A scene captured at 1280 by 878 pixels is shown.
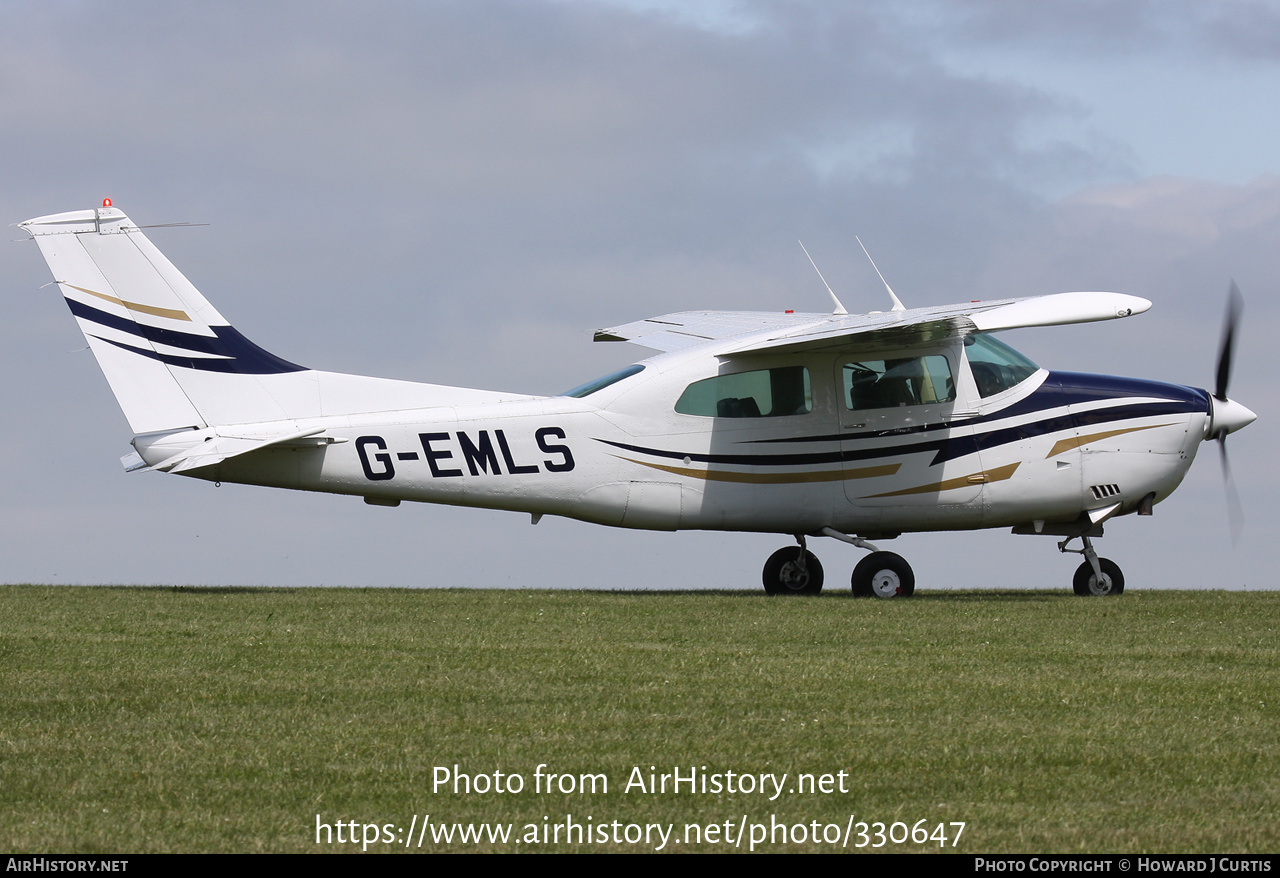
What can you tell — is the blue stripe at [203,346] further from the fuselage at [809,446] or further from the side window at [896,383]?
the side window at [896,383]

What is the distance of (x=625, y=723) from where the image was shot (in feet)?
23.6

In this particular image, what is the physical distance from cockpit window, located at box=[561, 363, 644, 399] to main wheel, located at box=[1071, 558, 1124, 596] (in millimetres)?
5832

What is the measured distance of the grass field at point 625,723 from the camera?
549 centimetres

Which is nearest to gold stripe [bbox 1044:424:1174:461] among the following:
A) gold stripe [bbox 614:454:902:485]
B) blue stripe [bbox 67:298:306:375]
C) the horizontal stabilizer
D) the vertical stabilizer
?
gold stripe [bbox 614:454:902:485]

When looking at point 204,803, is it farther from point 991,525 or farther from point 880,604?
point 991,525

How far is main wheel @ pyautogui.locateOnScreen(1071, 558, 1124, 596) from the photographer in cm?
1581

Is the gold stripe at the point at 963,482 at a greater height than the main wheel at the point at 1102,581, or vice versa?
the gold stripe at the point at 963,482

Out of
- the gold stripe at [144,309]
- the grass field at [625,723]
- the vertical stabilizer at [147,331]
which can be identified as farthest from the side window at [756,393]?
the gold stripe at [144,309]

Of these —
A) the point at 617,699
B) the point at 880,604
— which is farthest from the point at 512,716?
the point at 880,604

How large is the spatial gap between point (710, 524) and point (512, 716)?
7.77 m

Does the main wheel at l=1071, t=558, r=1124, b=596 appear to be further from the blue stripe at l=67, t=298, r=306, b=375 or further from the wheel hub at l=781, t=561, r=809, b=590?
the blue stripe at l=67, t=298, r=306, b=375

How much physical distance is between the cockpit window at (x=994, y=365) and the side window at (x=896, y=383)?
0.36 metres

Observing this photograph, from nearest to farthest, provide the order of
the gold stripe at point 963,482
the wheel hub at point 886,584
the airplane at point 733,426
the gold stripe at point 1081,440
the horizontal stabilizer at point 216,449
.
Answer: the horizontal stabilizer at point 216,449 < the airplane at point 733,426 < the wheel hub at point 886,584 < the gold stripe at point 963,482 < the gold stripe at point 1081,440

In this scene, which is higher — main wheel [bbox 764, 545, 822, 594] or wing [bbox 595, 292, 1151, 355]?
wing [bbox 595, 292, 1151, 355]
